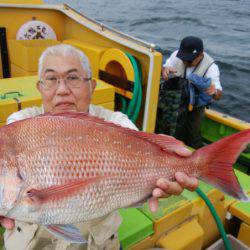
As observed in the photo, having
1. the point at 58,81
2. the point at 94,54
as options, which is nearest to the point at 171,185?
the point at 58,81

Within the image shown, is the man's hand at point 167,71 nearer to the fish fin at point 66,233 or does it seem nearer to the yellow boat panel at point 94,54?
the yellow boat panel at point 94,54

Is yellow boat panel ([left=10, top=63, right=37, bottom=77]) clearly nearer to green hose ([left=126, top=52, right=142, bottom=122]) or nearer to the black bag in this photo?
green hose ([left=126, top=52, right=142, bottom=122])

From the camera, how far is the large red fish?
1.40 metres

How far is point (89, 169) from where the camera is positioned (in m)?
1.47

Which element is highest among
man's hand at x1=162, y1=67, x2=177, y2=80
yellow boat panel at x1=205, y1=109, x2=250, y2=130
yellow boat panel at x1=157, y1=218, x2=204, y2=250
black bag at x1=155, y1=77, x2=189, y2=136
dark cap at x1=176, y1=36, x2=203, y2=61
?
dark cap at x1=176, y1=36, x2=203, y2=61

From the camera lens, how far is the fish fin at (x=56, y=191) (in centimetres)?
138

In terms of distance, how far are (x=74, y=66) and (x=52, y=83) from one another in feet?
0.54

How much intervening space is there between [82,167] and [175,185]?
Answer: 0.46 metres

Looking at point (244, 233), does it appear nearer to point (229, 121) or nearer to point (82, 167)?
point (229, 121)

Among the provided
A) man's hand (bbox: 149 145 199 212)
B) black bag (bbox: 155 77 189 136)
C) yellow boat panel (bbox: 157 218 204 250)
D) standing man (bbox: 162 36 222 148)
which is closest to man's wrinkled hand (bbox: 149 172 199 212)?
man's hand (bbox: 149 145 199 212)

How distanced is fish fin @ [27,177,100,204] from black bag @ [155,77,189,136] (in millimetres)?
2817

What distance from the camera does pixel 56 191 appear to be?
55.2 inches

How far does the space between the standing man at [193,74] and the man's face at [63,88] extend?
255 centimetres

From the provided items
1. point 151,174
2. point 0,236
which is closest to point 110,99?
point 0,236
